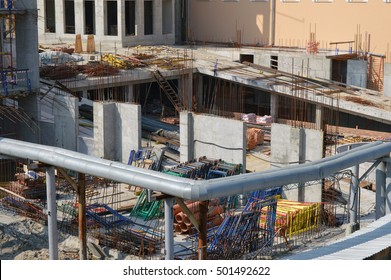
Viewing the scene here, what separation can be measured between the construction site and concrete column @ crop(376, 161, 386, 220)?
0.09 feet

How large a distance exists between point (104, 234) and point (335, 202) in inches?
233

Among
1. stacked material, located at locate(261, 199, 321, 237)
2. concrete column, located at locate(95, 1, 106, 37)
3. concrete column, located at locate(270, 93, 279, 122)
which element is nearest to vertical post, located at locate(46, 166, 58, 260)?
stacked material, located at locate(261, 199, 321, 237)

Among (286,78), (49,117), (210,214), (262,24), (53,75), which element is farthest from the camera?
(262,24)

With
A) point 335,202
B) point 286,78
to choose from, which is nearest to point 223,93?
point 286,78

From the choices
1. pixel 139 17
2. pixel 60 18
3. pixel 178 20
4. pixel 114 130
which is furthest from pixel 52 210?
pixel 178 20

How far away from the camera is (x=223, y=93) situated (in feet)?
111

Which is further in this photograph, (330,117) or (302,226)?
(330,117)

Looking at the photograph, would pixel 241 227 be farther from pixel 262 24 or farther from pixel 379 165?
pixel 262 24

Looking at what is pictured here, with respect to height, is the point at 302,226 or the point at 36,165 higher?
the point at 36,165

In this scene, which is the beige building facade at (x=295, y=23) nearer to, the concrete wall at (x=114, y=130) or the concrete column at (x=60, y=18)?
the concrete column at (x=60, y=18)

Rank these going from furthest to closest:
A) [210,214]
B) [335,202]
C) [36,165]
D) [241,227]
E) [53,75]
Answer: [53,75] → [335,202] → [210,214] → [241,227] → [36,165]

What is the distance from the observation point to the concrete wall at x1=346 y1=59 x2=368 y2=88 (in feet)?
107

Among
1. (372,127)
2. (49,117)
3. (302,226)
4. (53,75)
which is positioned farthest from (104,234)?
(372,127)

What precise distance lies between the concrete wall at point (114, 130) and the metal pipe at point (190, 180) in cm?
889
